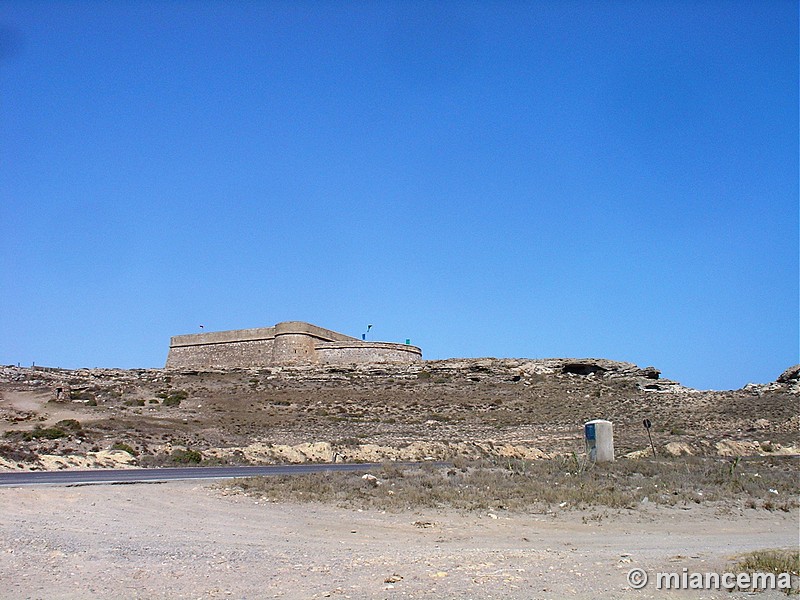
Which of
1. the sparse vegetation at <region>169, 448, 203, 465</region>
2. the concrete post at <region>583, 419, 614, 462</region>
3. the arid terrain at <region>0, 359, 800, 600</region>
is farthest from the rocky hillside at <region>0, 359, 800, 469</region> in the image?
the concrete post at <region>583, 419, 614, 462</region>

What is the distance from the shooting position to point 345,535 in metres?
11.9

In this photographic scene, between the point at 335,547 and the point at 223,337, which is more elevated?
the point at 223,337

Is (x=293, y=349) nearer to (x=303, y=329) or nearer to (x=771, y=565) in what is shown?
(x=303, y=329)

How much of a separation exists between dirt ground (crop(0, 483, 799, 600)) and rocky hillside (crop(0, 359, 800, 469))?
13684 mm

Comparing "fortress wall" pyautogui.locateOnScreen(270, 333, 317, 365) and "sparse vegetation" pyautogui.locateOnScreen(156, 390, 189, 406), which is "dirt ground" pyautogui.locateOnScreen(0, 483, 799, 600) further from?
"fortress wall" pyautogui.locateOnScreen(270, 333, 317, 365)

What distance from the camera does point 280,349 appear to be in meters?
60.3

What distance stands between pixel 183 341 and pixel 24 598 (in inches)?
2352

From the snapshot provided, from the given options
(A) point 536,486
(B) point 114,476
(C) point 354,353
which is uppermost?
(C) point 354,353

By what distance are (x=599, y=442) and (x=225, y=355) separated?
45.4m

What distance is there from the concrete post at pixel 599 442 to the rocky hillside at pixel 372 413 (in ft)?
21.8

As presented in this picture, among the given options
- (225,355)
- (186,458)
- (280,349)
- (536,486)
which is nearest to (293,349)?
(280,349)

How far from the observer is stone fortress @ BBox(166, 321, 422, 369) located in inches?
2365

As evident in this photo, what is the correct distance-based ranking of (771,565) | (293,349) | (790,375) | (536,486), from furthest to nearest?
1. (293,349)
2. (790,375)
3. (536,486)
4. (771,565)

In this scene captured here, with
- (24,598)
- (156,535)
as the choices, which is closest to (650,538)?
(156,535)
